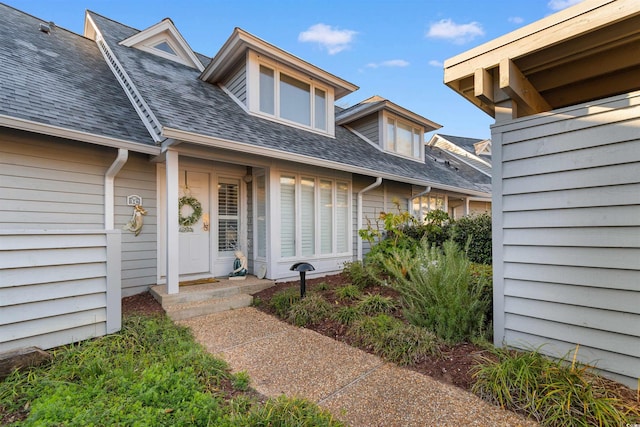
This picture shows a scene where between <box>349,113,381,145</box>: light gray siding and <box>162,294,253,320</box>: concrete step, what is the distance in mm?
6781

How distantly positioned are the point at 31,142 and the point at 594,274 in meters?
6.71

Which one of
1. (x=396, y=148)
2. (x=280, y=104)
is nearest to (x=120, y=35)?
(x=280, y=104)

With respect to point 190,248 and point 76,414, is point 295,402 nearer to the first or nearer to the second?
point 76,414

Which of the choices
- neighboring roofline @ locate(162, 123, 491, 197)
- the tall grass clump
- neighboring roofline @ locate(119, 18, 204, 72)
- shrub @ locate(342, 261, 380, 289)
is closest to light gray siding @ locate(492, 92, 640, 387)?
the tall grass clump

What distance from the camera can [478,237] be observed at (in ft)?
20.5

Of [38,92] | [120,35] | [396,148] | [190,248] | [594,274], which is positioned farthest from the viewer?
[396,148]

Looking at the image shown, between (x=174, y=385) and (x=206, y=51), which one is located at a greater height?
(x=206, y=51)

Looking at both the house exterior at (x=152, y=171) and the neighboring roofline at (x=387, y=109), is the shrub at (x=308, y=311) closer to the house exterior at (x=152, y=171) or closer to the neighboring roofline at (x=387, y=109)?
the house exterior at (x=152, y=171)

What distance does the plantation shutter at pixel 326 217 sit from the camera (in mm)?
6945

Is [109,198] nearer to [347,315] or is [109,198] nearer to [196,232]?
[196,232]

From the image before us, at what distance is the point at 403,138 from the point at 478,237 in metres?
5.16

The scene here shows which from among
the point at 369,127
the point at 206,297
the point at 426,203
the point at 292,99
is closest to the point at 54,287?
the point at 206,297

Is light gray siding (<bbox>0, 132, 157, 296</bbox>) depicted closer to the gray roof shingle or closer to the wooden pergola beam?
the gray roof shingle

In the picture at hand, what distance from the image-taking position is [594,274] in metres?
2.46
